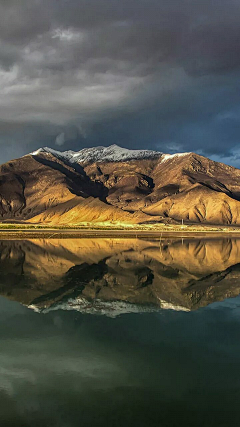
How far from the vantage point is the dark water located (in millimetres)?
11281

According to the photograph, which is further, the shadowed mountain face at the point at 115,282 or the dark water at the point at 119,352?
the shadowed mountain face at the point at 115,282

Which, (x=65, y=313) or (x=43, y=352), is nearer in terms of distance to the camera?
(x=43, y=352)

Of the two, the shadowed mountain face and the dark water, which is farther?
the shadowed mountain face

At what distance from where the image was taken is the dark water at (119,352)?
37.0ft

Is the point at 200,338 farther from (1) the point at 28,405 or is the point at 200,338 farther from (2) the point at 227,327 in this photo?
(1) the point at 28,405

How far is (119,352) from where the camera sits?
1600 cm

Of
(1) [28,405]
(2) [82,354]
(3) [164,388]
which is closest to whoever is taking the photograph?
(1) [28,405]

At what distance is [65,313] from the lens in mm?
21953

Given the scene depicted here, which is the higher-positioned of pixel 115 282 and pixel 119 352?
pixel 119 352

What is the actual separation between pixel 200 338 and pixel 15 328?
10.2m

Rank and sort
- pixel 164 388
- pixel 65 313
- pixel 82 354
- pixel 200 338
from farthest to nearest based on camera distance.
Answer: pixel 65 313 → pixel 200 338 → pixel 82 354 → pixel 164 388

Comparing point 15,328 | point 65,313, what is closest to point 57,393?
point 15,328

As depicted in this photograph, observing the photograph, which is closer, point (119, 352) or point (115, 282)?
point (119, 352)

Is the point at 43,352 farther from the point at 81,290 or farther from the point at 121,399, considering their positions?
the point at 81,290
